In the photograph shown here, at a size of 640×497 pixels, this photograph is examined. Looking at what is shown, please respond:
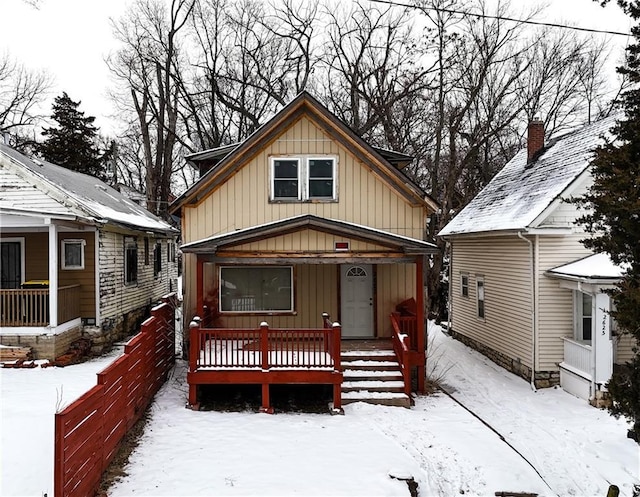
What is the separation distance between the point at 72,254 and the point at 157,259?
7.51 metres

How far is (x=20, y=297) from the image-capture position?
12.9 m

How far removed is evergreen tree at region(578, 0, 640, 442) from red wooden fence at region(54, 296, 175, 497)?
6.52 metres

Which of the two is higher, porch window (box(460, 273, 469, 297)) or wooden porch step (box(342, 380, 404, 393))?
porch window (box(460, 273, 469, 297))

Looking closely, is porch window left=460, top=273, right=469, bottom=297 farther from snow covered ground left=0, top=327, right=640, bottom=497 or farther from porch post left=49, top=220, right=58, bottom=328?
porch post left=49, top=220, right=58, bottom=328

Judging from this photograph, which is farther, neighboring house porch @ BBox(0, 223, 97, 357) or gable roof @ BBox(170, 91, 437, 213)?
gable roof @ BBox(170, 91, 437, 213)

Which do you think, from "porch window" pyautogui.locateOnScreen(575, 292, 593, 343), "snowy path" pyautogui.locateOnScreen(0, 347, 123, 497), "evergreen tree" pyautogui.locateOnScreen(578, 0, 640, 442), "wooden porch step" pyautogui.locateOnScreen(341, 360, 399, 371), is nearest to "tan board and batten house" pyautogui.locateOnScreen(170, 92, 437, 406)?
"wooden porch step" pyautogui.locateOnScreen(341, 360, 399, 371)

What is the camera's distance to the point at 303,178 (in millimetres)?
13305

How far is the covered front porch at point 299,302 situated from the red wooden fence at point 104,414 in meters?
0.94

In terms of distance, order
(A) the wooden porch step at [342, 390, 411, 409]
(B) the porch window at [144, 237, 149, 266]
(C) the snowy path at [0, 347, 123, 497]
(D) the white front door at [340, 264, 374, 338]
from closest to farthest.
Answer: (C) the snowy path at [0, 347, 123, 497] < (A) the wooden porch step at [342, 390, 411, 409] < (D) the white front door at [340, 264, 374, 338] < (B) the porch window at [144, 237, 149, 266]

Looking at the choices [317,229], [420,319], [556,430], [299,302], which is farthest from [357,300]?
[556,430]

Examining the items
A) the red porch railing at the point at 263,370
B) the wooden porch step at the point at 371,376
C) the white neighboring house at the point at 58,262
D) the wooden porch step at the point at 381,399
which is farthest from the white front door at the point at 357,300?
the white neighboring house at the point at 58,262

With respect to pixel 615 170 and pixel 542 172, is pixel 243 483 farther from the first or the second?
pixel 542 172

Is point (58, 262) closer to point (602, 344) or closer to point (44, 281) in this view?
point (44, 281)

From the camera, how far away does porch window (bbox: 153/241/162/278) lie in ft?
68.8
